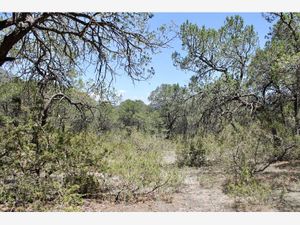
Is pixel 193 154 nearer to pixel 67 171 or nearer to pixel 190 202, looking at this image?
pixel 190 202

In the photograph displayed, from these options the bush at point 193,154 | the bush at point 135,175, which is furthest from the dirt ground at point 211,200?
the bush at point 193,154

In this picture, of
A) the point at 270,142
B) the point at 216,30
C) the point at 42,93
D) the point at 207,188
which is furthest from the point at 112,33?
the point at 216,30

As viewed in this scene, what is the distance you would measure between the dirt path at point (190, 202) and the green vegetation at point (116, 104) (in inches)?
9.2

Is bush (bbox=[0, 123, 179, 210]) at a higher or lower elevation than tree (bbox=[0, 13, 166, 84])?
lower

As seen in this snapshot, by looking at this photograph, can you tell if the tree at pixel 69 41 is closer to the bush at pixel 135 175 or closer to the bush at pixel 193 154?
the bush at pixel 135 175

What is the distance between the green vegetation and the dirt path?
9.2 inches

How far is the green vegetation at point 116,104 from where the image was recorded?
17.0 ft

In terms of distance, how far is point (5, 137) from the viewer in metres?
5.16

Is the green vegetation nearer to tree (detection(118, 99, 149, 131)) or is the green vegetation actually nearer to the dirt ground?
the dirt ground

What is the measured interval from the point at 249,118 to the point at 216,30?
10.2ft

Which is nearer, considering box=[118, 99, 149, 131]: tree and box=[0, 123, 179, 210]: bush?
box=[0, 123, 179, 210]: bush

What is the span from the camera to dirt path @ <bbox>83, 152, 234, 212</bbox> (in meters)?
5.54

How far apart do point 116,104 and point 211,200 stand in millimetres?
3362

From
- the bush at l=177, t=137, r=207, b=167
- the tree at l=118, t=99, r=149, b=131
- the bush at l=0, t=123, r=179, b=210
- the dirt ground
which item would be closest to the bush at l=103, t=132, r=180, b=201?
the bush at l=0, t=123, r=179, b=210
